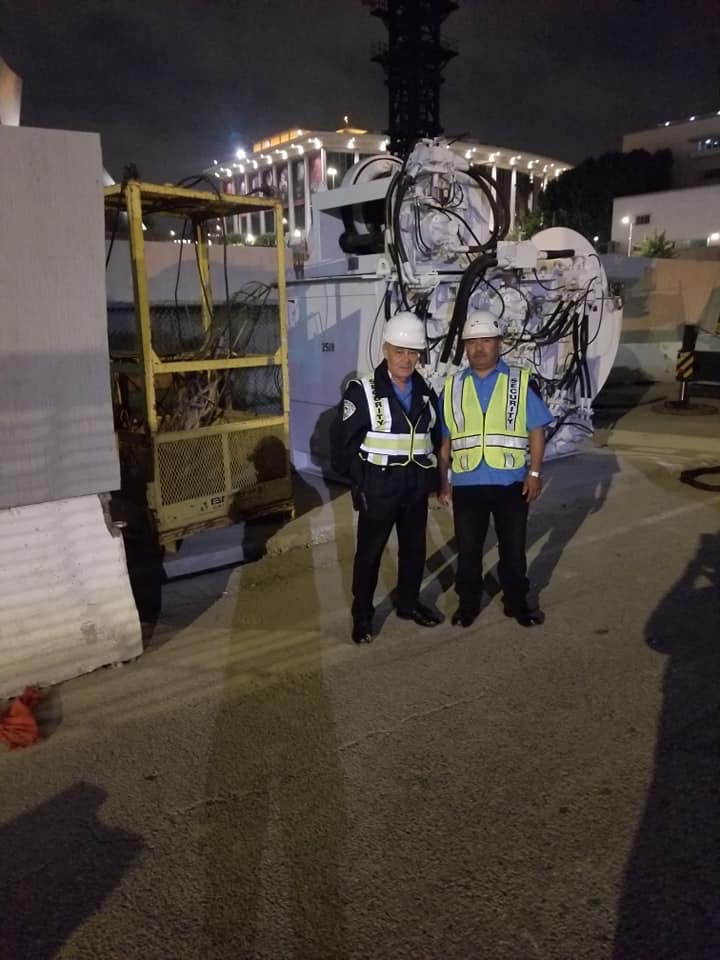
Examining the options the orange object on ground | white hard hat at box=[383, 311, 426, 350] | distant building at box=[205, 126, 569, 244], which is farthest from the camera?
distant building at box=[205, 126, 569, 244]

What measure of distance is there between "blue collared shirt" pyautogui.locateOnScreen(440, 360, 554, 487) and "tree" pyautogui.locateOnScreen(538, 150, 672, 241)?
47.8 m

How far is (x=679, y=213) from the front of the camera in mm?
40562

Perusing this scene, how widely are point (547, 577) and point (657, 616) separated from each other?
912 mm

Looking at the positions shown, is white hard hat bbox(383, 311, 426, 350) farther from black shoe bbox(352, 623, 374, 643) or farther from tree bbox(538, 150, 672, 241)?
tree bbox(538, 150, 672, 241)

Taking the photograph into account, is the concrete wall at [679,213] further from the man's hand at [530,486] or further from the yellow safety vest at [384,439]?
the yellow safety vest at [384,439]

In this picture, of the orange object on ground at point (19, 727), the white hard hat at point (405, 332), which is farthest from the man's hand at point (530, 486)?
the orange object on ground at point (19, 727)

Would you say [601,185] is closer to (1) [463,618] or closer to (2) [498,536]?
(2) [498,536]

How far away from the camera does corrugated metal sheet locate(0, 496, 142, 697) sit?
12.3 ft

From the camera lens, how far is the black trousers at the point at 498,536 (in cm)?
445

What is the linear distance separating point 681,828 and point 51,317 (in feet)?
11.9

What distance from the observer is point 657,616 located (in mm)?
4648

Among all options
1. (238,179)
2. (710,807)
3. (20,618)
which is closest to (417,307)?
(20,618)

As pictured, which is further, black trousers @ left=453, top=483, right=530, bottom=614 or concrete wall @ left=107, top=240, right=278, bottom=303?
concrete wall @ left=107, top=240, right=278, bottom=303

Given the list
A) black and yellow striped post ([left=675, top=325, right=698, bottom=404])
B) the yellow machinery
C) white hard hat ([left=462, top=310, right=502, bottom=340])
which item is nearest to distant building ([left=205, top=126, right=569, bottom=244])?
black and yellow striped post ([left=675, top=325, right=698, bottom=404])
